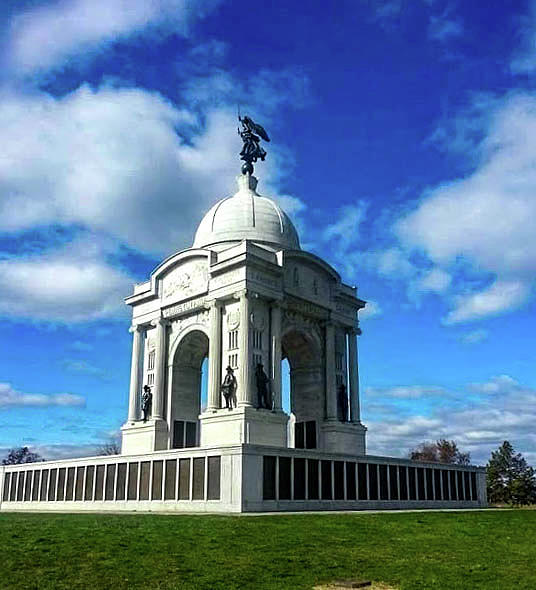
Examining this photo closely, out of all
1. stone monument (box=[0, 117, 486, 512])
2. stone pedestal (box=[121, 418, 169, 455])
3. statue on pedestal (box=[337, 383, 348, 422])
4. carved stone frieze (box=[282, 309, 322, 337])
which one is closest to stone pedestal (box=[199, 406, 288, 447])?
stone monument (box=[0, 117, 486, 512])

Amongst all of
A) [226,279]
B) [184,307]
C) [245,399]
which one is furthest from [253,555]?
[184,307]

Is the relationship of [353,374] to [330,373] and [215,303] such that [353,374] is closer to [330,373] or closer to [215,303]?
[330,373]

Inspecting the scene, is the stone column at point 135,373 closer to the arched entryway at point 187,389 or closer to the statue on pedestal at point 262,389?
the arched entryway at point 187,389

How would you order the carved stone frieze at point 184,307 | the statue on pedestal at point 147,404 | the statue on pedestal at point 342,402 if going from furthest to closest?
the statue on pedestal at point 342,402, the statue on pedestal at point 147,404, the carved stone frieze at point 184,307

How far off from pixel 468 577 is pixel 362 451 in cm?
3674

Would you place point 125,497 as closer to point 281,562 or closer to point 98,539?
point 98,539

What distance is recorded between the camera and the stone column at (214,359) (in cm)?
4459

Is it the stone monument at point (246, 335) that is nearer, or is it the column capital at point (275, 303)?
the stone monument at point (246, 335)

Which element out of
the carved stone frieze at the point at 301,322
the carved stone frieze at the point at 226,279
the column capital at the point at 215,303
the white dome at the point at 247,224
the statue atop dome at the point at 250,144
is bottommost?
the carved stone frieze at the point at 301,322

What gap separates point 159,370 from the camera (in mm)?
50469

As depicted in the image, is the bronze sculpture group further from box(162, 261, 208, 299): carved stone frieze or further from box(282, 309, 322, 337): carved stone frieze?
box(162, 261, 208, 299): carved stone frieze

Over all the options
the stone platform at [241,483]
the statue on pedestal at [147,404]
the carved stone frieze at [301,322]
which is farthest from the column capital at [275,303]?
the statue on pedestal at [147,404]

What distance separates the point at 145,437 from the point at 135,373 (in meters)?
5.47

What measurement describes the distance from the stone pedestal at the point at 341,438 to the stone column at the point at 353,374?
1.27m
